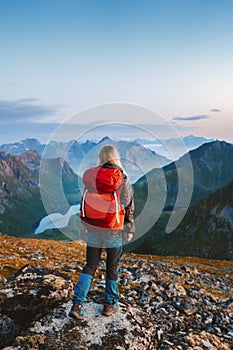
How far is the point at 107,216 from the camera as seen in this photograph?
9.52 meters

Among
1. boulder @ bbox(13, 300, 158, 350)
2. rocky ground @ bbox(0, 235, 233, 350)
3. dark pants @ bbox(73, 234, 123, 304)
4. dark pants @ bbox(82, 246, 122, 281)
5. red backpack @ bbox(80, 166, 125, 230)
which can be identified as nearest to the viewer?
boulder @ bbox(13, 300, 158, 350)

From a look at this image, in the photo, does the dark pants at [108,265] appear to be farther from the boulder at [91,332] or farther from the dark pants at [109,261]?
the boulder at [91,332]

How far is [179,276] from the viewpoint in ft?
70.7

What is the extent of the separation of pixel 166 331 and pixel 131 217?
4.68 m

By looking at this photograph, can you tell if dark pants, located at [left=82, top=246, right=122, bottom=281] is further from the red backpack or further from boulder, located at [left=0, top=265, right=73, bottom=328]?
boulder, located at [left=0, top=265, right=73, bottom=328]

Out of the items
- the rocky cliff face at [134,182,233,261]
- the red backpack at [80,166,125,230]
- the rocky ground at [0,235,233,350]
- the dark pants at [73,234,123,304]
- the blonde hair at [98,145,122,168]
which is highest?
the blonde hair at [98,145,122,168]

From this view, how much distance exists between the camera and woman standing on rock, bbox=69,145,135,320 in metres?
9.45

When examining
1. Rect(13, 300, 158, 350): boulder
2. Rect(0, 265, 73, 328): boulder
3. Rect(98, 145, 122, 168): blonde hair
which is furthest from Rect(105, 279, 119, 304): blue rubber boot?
Rect(98, 145, 122, 168): blonde hair

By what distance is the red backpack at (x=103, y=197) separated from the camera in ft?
30.8

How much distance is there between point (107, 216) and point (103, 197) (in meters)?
0.62

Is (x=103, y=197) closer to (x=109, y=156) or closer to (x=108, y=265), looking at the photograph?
(x=109, y=156)

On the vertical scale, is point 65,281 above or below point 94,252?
below

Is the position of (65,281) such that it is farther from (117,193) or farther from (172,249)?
(172,249)


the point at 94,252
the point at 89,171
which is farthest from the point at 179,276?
the point at 89,171
